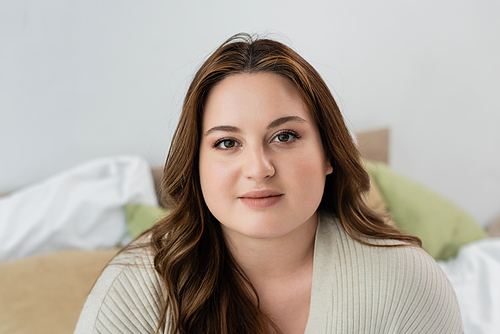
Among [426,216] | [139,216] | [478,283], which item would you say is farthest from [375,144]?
[139,216]

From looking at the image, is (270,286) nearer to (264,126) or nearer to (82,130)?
(264,126)

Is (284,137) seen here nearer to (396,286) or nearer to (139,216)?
(396,286)

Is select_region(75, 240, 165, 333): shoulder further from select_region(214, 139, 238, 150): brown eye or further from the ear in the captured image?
the ear

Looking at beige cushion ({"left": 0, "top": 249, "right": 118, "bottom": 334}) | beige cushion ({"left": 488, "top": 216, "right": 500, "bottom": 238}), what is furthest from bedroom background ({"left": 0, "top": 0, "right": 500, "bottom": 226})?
beige cushion ({"left": 0, "top": 249, "right": 118, "bottom": 334})

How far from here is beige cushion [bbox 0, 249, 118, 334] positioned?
1.23 m

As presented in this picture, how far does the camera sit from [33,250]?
150 cm

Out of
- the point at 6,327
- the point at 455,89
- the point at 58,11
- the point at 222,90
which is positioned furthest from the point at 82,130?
the point at 455,89

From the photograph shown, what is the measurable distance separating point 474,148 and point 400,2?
1.07m

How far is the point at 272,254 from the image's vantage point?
111cm

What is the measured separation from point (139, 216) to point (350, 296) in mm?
844

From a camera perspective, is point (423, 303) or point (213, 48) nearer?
point (423, 303)

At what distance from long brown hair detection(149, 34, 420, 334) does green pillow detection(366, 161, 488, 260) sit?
32.2 inches

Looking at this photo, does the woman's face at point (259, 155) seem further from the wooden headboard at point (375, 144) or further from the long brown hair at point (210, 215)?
the wooden headboard at point (375, 144)

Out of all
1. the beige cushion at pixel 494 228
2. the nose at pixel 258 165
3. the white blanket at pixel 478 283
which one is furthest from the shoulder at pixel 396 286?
the beige cushion at pixel 494 228
